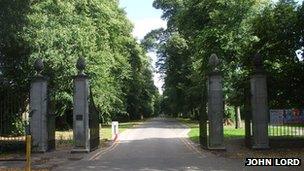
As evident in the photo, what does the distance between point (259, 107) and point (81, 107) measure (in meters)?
7.51

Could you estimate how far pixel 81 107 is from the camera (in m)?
22.8

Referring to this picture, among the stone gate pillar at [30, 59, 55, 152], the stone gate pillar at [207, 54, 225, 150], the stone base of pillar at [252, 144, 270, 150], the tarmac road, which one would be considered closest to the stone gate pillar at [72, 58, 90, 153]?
the tarmac road

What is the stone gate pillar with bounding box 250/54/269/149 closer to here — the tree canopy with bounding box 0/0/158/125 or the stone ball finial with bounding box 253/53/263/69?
the stone ball finial with bounding box 253/53/263/69

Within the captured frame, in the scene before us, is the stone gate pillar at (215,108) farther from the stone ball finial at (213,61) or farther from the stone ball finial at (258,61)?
the stone ball finial at (258,61)

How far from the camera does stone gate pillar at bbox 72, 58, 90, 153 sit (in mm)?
22672

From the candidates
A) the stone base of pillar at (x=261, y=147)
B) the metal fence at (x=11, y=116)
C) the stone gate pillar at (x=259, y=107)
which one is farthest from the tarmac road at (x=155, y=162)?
the metal fence at (x=11, y=116)

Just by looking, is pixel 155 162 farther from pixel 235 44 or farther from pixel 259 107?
pixel 235 44

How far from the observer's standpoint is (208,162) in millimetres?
17797

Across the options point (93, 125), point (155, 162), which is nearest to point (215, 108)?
point (155, 162)

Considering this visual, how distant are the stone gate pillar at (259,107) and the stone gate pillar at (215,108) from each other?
53.5 inches

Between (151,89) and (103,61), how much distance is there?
190ft

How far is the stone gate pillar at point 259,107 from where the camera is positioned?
71.3ft

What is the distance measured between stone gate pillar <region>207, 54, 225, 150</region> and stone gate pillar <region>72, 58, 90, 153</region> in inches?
207

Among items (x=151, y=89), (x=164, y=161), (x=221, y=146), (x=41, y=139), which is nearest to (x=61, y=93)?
(x=41, y=139)
